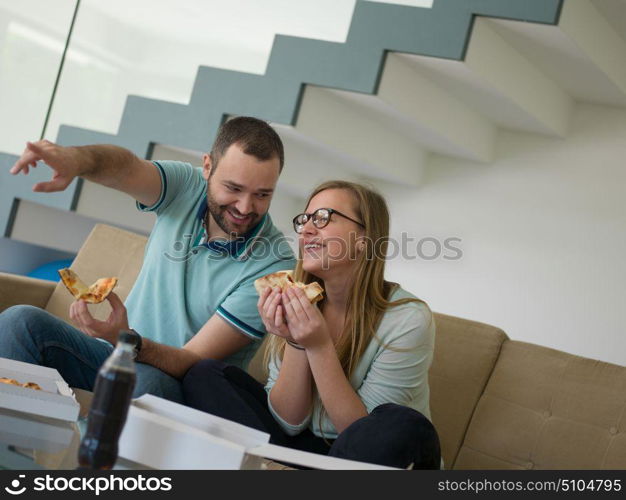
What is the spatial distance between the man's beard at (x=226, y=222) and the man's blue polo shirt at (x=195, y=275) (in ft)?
0.08

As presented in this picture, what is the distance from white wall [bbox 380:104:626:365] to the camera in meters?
3.53

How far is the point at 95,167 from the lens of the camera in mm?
2193

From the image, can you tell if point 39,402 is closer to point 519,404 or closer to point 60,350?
point 60,350

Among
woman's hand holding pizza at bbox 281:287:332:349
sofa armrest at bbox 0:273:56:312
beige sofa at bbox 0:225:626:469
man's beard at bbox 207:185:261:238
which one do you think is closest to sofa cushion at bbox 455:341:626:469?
beige sofa at bbox 0:225:626:469

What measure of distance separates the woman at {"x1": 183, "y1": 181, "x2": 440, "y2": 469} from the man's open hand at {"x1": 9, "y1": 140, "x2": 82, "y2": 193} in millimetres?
513

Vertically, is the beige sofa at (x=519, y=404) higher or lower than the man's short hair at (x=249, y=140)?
lower

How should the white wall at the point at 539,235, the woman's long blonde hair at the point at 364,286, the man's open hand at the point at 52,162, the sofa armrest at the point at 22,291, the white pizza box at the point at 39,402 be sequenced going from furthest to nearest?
the white wall at the point at 539,235
the sofa armrest at the point at 22,291
the woman's long blonde hair at the point at 364,286
the man's open hand at the point at 52,162
the white pizza box at the point at 39,402

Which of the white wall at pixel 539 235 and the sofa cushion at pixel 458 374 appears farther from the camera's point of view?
the white wall at pixel 539 235

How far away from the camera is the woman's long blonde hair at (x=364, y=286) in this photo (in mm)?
2045

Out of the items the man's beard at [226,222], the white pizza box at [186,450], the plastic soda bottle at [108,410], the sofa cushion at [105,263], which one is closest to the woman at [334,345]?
the man's beard at [226,222]

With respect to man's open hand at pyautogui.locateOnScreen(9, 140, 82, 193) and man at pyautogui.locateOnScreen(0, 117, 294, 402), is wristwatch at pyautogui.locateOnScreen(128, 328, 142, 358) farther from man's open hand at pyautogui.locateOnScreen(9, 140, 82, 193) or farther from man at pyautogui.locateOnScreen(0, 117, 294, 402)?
man's open hand at pyautogui.locateOnScreen(9, 140, 82, 193)

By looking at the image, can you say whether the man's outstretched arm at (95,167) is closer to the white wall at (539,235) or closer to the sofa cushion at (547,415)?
the sofa cushion at (547,415)
